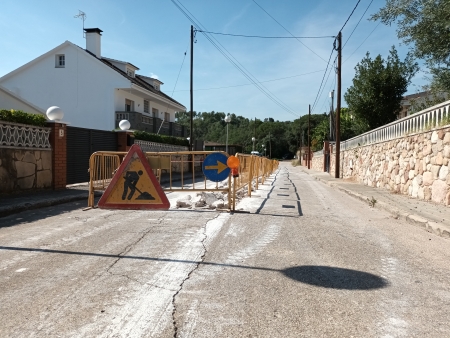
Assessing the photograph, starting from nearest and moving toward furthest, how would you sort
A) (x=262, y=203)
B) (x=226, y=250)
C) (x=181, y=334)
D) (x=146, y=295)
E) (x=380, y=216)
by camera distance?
(x=181, y=334)
(x=146, y=295)
(x=226, y=250)
(x=380, y=216)
(x=262, y=203)

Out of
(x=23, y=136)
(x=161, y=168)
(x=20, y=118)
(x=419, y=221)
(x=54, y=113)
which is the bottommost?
(x=419, y=221)

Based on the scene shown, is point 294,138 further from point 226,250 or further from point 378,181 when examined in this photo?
point 226,250

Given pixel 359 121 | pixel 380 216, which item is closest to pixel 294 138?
pixel 359 121

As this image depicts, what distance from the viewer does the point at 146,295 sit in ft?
11.7

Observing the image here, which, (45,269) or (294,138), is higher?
(294,138)

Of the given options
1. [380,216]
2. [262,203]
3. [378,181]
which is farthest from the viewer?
[378,181]

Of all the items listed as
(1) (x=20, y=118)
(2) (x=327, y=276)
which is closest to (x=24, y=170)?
(1) (x=20, y=118)

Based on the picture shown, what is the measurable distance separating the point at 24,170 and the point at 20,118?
4.51ft

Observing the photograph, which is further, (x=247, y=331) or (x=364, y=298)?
(x=364, y=298)

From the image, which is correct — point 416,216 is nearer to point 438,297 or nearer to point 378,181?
point 438,297

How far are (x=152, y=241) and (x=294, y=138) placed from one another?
114m

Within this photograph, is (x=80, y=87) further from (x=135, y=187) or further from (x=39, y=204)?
(x=135, y=187)

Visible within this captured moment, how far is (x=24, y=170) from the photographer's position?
412 inches

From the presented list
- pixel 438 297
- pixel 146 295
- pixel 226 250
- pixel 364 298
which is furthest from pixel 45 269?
pixel 438 297
